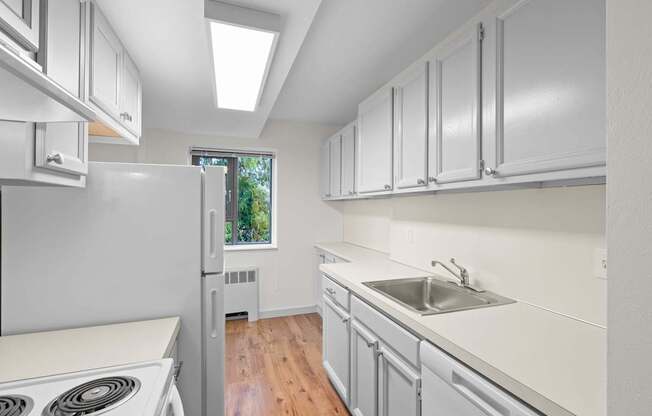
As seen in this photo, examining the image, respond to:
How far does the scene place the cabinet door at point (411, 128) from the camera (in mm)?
1750

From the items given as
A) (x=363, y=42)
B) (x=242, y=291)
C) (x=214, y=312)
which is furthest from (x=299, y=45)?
(x=242, y=291)

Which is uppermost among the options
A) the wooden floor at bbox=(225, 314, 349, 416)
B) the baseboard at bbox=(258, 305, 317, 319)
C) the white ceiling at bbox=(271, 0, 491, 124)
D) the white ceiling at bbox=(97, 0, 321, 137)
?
the white ceiling at bbox=(271, 0, 491, 124)

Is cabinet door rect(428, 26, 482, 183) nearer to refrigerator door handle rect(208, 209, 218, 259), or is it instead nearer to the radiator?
refrigerator door handle rect(208, 209, 218, 259)

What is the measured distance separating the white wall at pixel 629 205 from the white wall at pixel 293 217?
11.3 ft

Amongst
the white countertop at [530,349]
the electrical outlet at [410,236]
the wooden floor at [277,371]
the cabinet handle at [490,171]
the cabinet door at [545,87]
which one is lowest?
the wooden floor at [277,371]

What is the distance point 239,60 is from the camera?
1790 millimetres

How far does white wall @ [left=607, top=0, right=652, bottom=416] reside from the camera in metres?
0.50

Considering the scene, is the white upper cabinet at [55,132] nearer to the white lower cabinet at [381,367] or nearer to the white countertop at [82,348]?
the white countertop at [82,348]

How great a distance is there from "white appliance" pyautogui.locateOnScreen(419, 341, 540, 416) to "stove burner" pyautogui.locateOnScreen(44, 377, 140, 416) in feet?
3.29

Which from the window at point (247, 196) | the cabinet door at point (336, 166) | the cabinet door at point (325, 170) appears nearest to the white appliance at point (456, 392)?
the cabinet door at point (336, 166)

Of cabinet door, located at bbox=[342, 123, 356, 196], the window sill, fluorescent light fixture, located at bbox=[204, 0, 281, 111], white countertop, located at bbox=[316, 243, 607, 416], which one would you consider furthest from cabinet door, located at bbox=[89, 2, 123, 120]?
the window sill

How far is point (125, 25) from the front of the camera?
151 cm

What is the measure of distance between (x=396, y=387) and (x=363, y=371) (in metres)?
0.35

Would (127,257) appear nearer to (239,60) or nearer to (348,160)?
(239,60)
